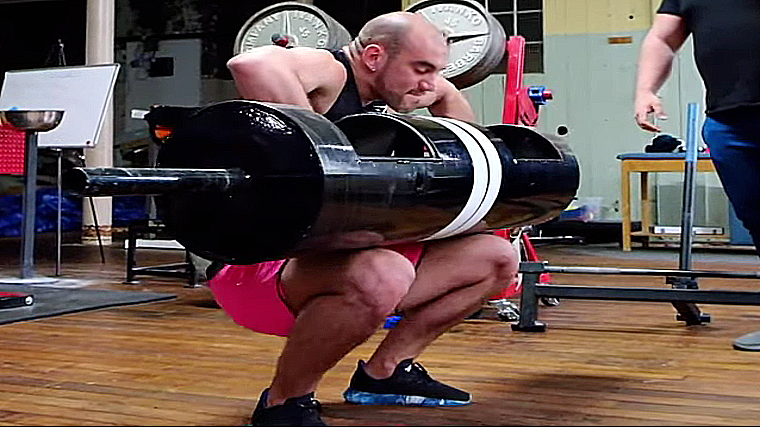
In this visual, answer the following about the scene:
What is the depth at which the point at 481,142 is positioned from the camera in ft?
4.75

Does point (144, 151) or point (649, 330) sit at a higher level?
point (144, 151)

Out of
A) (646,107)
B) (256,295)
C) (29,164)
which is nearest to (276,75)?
(256,295)

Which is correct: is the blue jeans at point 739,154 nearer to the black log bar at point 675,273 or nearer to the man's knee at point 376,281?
the black log bar at point 675,273

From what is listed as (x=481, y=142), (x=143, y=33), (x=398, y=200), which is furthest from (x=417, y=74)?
(x=143, y=33)

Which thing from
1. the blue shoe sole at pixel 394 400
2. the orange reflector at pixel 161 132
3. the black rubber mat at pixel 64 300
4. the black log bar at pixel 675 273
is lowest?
the black rubber mat at pixel 64 300

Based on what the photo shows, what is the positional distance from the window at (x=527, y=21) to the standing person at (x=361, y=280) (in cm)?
576

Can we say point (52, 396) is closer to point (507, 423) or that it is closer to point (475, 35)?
point (507, 423)

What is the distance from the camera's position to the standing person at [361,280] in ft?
4.29

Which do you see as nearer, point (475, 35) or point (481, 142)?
point (481, 142)

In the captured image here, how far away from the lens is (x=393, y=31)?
1.57 m

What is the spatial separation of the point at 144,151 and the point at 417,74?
Answer: 21.2ft

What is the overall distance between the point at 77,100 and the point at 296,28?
195 cm

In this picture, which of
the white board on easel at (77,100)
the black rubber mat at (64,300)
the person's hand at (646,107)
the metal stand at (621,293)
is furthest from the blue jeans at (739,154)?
the white board on easel at (77,100)

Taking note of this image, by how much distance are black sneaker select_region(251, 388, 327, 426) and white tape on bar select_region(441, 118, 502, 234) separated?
345 mm
